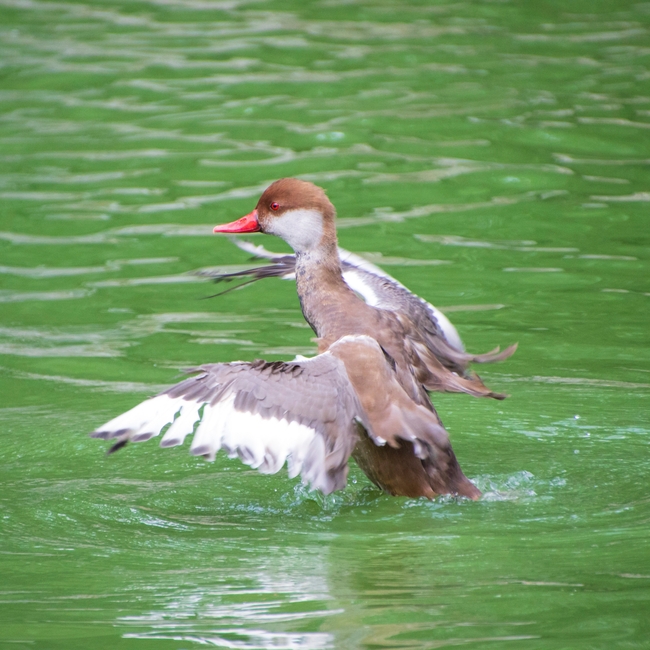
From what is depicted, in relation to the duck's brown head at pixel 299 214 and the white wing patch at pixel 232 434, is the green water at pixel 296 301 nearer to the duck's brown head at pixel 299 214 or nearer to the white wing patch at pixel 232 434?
the white wing patch at pixel 232 434

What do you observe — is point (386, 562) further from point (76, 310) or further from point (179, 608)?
point (76, 310)

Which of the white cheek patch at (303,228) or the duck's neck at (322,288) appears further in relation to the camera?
the white cheek patch at (303,228)

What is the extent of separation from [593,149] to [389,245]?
3219 mm

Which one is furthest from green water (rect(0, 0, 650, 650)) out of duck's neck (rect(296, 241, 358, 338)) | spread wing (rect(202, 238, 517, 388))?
duck's neck (rect(296, 241, 358, 338))

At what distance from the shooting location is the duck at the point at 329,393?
470 cm

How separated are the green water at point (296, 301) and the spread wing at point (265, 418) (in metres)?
0.36

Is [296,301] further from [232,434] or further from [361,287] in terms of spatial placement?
[232,434]

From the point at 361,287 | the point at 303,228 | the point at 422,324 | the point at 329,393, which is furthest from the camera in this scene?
the point at 361,287

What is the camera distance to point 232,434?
4691mm

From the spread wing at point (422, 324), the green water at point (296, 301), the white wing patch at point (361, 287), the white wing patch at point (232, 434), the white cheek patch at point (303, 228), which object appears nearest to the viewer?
the green water at point (296, 301)

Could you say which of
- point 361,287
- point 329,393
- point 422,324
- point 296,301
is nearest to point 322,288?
point 422,324

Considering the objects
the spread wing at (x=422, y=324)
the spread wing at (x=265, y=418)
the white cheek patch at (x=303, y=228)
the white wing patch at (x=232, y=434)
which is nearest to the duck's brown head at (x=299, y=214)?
the white cheek patch at (x=303, y=228)

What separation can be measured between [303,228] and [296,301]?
8.86 feet

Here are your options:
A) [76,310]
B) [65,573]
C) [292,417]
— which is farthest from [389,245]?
[65,573]
